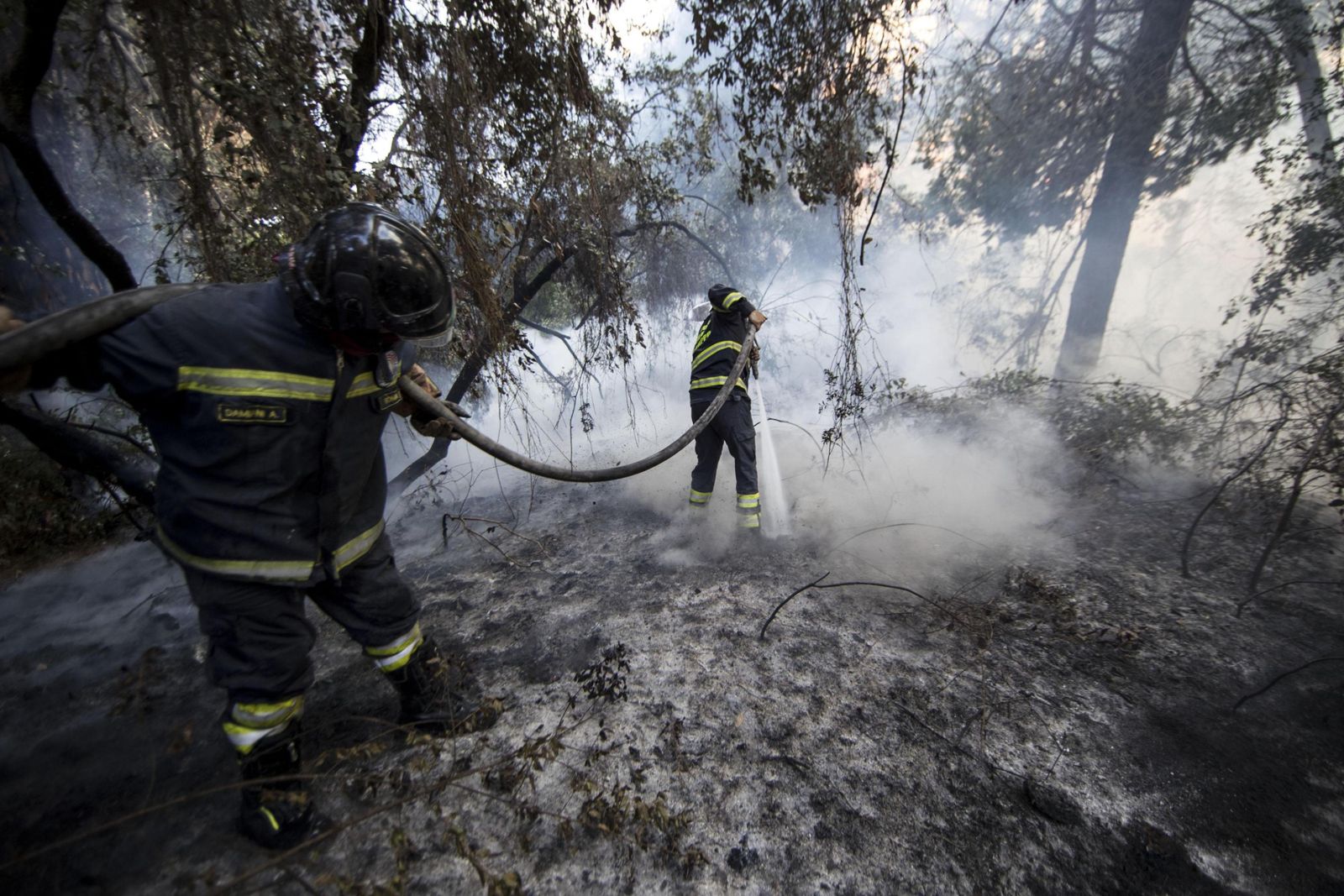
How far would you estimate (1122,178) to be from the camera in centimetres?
744

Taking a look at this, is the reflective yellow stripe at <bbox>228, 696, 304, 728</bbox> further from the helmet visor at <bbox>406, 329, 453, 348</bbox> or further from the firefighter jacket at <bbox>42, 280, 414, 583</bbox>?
the helmet visor at <bbox>406, 329, 453, 348</bbox>

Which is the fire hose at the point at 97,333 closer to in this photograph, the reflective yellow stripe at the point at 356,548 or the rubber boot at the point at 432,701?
the reflective yellow stripe at the point at 356,548

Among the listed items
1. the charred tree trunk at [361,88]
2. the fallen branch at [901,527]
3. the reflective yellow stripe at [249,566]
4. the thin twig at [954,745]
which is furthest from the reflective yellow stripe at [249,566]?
the fallen branch at [901,527]

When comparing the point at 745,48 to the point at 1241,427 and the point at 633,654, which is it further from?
the point at 1241,427

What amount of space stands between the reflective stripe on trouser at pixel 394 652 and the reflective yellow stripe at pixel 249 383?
109 cm

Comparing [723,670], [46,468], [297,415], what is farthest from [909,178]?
[46,468]

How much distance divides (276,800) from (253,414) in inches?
53.5

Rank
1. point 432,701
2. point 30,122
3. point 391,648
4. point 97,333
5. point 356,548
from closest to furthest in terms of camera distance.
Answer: point 97,333
point 356,548
point 391,648
point 432,701
point 30,122

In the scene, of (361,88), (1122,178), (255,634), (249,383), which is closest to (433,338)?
(249,383)

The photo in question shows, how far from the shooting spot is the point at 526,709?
2500 mm

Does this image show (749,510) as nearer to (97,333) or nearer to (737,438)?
(737,438)

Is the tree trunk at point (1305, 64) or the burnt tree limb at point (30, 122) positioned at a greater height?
the tree trunk at point (1305, 64)

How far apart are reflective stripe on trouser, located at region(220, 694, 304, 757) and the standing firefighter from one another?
10.5 feet

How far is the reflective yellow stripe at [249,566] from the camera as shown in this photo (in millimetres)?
1688
